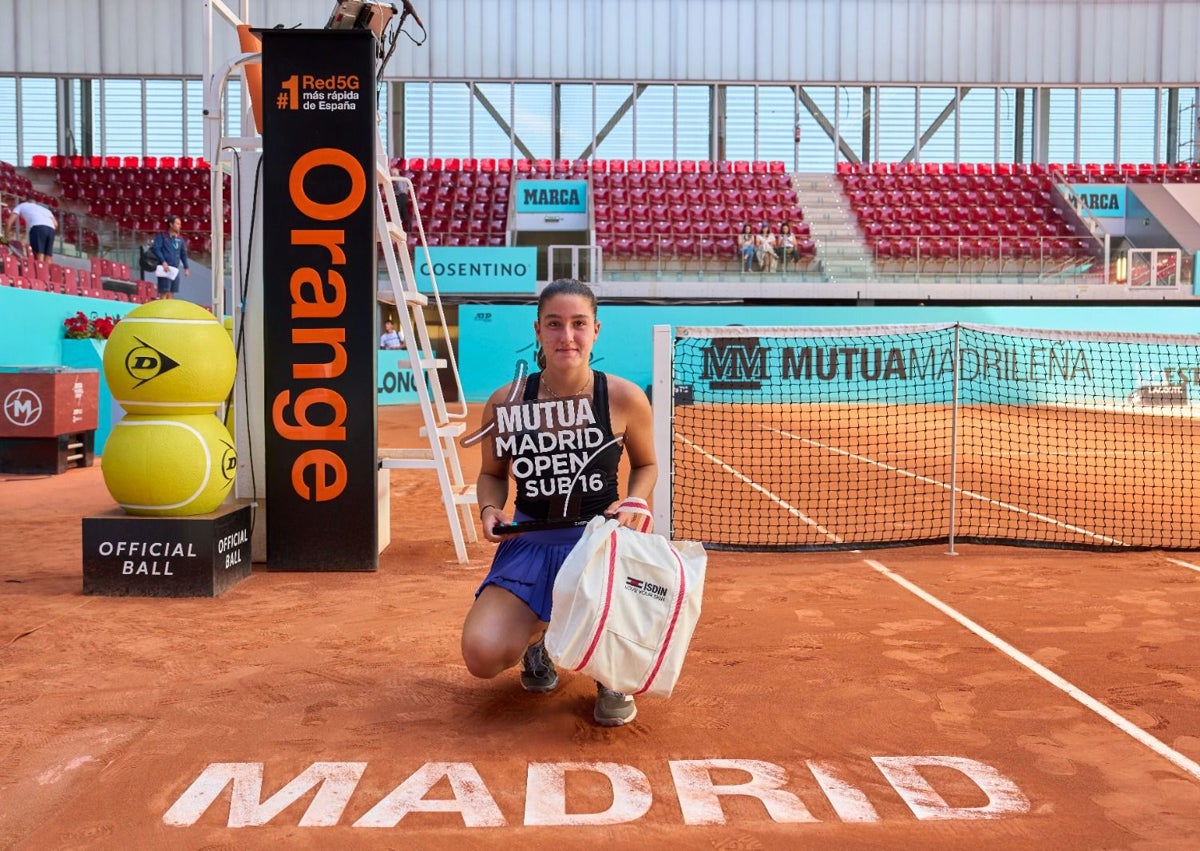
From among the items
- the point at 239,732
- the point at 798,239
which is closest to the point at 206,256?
the point at 798,239

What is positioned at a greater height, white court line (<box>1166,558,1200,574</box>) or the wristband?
the wristband

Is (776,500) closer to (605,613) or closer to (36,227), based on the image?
(605,613)

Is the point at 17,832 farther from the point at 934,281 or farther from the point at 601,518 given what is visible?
the point at 934,281

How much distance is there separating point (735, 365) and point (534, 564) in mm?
18832

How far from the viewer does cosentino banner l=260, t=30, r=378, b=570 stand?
6.93m

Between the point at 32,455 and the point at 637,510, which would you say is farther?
the point at 32,455

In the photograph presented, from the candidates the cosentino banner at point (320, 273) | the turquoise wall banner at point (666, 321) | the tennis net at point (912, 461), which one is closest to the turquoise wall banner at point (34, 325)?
the cosentino banner at point (320, 273)

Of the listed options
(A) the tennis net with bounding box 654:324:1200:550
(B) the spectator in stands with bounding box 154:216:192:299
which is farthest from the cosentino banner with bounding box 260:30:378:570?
(B) the spectator in stands with bounding box 154:216:192:299

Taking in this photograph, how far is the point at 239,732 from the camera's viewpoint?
4.01 meters

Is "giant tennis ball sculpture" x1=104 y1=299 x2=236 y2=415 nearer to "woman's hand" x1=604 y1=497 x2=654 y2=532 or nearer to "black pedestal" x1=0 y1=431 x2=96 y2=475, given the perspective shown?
"woman's hand" x1=604 y1=497 x2=654 y2=532

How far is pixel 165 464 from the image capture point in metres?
6.22

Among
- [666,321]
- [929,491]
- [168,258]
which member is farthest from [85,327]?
[666,321]

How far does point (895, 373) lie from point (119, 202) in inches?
833

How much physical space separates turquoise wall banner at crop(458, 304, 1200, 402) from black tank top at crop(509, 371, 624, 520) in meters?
19.6
